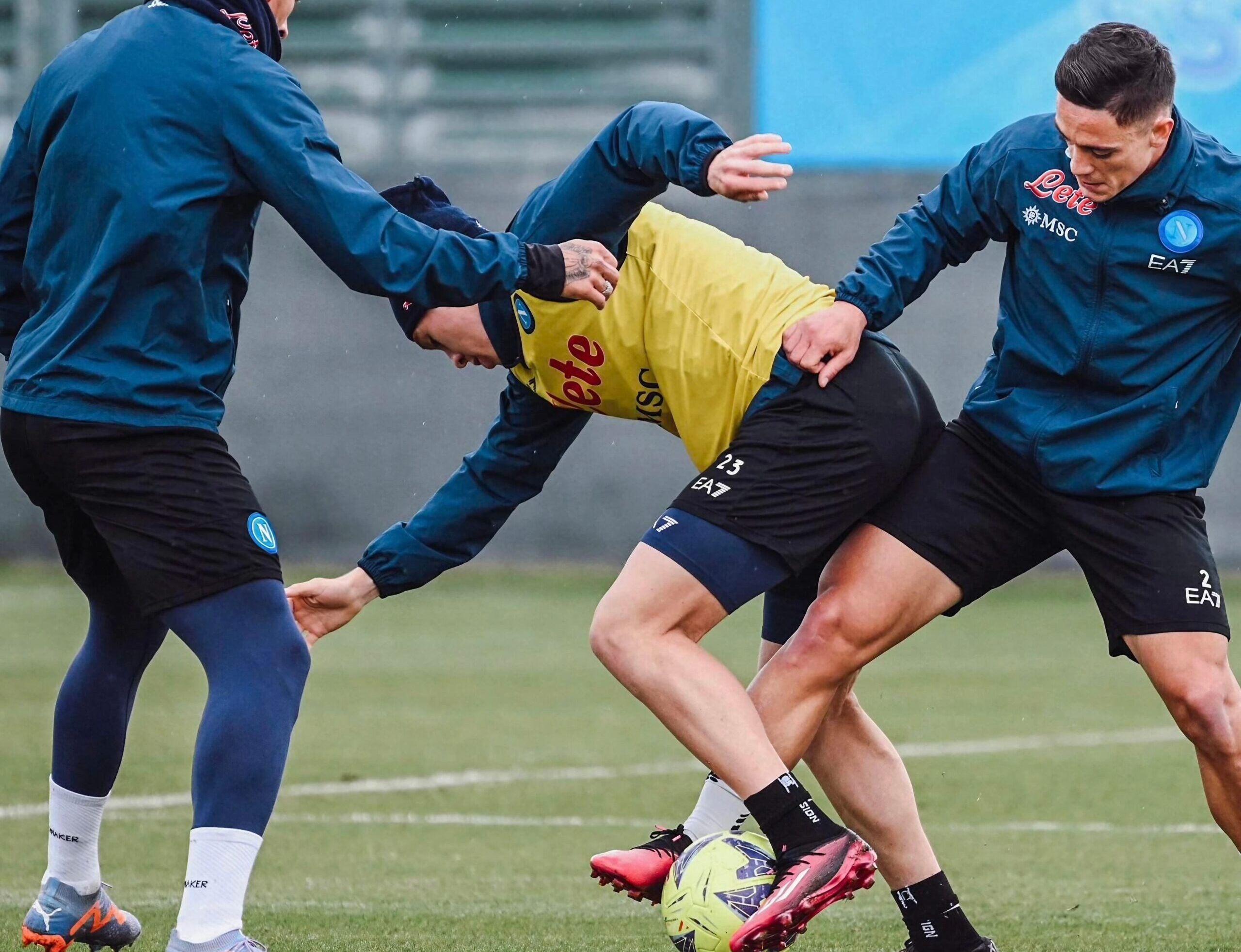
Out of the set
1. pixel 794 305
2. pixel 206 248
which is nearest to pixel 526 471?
pixel 794 305

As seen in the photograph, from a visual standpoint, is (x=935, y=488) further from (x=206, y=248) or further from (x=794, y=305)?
(x=206, y=248)

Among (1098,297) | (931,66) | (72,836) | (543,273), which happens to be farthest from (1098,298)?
(931,66)

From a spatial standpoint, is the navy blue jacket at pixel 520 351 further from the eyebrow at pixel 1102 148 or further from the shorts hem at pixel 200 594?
the shorts hem at pixel 200 594

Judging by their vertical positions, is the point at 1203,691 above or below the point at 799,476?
below

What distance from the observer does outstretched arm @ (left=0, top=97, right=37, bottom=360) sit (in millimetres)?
4426

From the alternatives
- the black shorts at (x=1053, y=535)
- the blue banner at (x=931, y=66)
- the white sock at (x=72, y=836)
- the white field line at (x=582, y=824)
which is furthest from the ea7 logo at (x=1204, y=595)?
the blue banner at (x=931, y=66)

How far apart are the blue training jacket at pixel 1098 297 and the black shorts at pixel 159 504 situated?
172 cm

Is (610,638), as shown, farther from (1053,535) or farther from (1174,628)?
(1174,628)

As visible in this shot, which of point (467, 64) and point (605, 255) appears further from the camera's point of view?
point (467, 64)

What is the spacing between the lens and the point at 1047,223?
4.79 meters

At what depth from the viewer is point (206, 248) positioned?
421 cm

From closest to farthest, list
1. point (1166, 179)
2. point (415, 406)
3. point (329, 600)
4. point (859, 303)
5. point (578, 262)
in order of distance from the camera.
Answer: point (578, 262) < point (1166, 179) < point (859, 303) < point (329, 600) < point (415, 406)

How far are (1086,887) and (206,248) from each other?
3.65 m

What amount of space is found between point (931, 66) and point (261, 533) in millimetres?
12918
